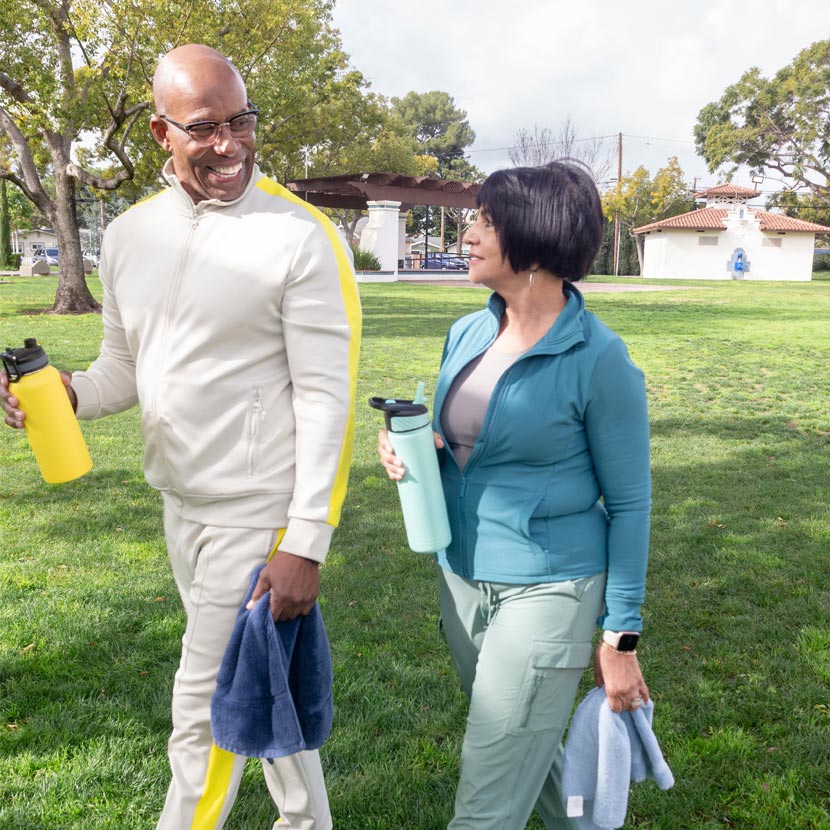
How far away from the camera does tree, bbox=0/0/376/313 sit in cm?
1717

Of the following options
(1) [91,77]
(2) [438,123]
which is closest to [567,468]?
(1) [91,77]

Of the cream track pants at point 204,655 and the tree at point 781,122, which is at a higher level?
the tree at point 781,122

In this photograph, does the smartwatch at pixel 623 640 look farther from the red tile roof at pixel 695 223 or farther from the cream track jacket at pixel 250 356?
the red tile roof at pixel 695 223

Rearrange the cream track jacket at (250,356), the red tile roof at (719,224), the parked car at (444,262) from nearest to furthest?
the cream track jacket at (250,356) → the red tile roof at (719,224) → the parked car at (444,262)

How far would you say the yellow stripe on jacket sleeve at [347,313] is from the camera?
200cm

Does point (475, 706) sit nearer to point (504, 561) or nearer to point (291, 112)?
point (504, 561)

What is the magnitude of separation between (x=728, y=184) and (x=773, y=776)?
57367 mm

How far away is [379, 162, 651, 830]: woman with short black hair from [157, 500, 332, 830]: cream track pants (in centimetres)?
42

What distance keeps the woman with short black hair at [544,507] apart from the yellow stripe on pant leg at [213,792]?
56cm

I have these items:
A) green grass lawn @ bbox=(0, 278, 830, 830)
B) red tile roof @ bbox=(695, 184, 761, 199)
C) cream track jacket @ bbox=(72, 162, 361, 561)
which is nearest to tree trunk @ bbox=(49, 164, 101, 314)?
green grass lawn @ bbox=(0, 278, 830, 830)

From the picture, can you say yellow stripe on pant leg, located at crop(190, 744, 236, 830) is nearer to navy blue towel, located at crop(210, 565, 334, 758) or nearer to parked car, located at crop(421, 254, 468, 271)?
navy blue towel, located at crop(210, 565, 334, 758)

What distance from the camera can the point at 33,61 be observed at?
18781mm

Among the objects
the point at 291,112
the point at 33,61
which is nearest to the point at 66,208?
the point at 33,61

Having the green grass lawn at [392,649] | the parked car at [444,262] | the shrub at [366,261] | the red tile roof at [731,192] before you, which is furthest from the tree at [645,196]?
the green grass lawn at [392,649]
